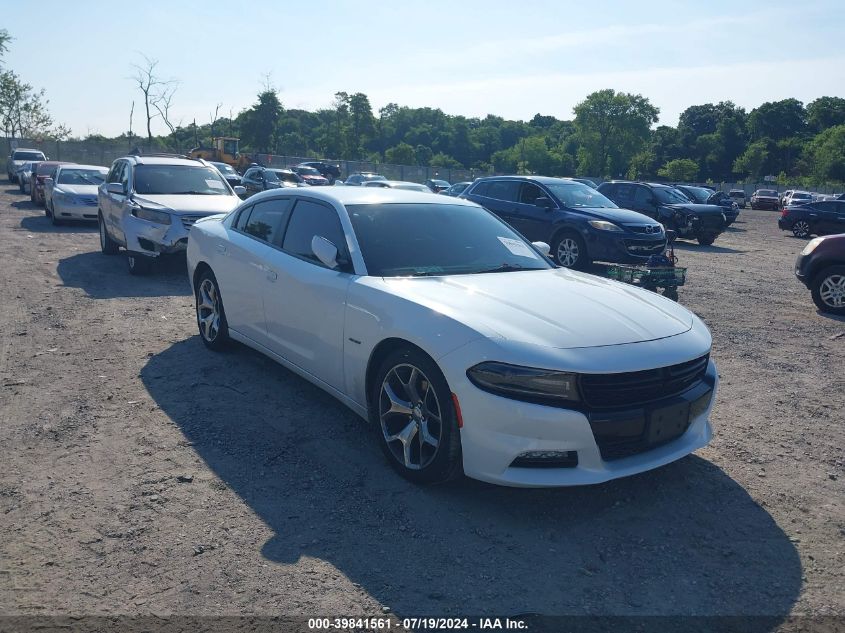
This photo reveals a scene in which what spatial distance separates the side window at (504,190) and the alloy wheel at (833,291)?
5711 millimetres

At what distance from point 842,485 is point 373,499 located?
2.82m

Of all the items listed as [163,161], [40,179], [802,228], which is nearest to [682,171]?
[802,228]

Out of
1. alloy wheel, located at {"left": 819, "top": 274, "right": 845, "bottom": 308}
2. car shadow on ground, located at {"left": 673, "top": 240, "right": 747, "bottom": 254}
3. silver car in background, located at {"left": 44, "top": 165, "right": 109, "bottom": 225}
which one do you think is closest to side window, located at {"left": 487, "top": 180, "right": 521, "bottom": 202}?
alloy wheel, located at {"left": 819, "top": 274, "right": 845, "bottom": 308}

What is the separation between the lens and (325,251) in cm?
447

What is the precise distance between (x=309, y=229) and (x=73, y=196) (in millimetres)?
13349

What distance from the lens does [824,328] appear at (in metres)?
8.55

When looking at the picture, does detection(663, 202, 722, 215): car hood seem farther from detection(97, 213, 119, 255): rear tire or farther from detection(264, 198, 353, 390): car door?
detection(264, 198, 353, 390): car door

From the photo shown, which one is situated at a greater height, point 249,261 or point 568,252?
point 249,261

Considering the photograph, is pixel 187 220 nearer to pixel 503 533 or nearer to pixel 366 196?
pixel 366 196

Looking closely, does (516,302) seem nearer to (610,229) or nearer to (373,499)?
(373,499)

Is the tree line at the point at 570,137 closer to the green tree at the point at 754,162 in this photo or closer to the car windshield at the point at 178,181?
the green tree at the point at 754,162

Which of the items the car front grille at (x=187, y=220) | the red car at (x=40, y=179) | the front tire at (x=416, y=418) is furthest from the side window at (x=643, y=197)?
the front tire at (x=416, y=418)

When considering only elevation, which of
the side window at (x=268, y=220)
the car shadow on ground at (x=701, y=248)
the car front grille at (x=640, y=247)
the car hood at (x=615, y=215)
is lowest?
the car shadow on ground at (x=701, y=248)

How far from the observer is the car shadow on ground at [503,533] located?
296cm
